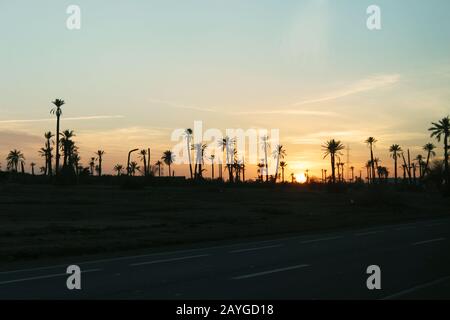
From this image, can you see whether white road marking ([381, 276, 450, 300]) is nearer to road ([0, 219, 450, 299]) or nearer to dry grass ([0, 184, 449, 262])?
road ([0, 219, 450, 299])

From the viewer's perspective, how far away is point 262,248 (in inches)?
807

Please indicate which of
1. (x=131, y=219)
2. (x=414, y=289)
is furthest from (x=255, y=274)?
(x=131, y=219)

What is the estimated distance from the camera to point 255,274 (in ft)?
45.3

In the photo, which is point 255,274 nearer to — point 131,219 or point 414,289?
point 414,289

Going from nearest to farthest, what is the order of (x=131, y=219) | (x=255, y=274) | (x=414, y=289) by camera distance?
(x=414, y=289)
(x=255, y=274)
(x=131, y=219)

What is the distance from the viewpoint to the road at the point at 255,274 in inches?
437

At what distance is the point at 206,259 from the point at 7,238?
34.4 feet

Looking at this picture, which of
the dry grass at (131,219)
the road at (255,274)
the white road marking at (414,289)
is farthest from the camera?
the dry grass at (131,219)

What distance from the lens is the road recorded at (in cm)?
1110

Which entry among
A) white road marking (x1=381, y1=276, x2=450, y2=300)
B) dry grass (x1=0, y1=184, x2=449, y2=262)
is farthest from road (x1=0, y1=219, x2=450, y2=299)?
dry grass (x1=0, y1=184, x2=449, y2=262)

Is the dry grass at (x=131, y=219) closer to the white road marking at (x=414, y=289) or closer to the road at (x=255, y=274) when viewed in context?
the road at (x=255, y=274)

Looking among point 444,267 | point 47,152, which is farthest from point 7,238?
point 47,152

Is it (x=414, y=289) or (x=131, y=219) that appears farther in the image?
(x=131, y=219)

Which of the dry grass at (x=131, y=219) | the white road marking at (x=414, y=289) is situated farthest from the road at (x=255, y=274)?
the dry grass at (x=131, y=219)
